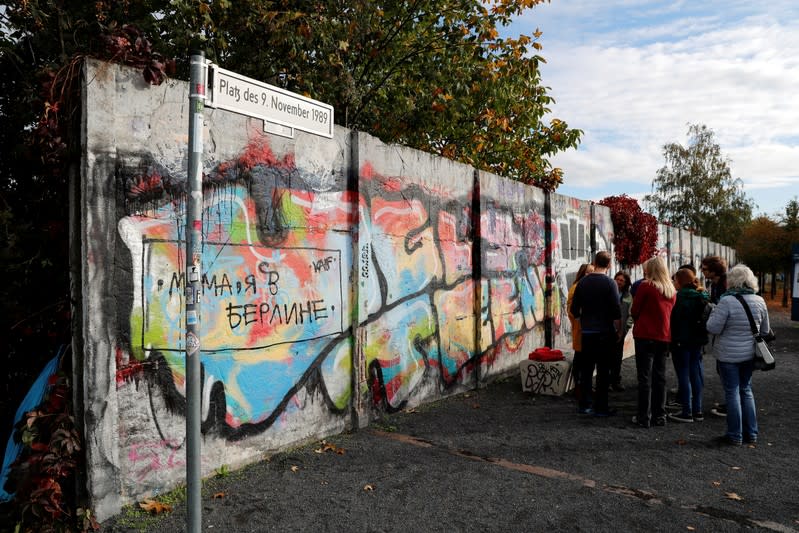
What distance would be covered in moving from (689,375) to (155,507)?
18.9ft

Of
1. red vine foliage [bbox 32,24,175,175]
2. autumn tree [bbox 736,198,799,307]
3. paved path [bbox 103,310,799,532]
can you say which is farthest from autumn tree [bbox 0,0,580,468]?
autumn tree [bbox 736,198,799,307]

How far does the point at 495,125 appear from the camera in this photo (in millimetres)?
13805

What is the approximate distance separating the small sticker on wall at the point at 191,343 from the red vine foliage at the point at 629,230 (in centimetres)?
1257

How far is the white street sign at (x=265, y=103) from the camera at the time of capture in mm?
3105

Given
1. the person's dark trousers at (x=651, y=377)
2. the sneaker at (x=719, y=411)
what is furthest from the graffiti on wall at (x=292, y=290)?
the sneaker at (x=719, y=411)

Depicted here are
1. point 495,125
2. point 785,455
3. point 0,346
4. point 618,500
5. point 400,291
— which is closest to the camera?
point 618,500

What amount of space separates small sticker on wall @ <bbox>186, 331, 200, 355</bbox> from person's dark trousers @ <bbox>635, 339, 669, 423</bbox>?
5.17 metres

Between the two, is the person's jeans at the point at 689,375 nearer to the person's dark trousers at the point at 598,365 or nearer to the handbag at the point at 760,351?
the person's dark trousers at the point at 598,365

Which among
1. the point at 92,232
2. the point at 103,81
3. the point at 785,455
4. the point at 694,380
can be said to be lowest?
the point at 785,455

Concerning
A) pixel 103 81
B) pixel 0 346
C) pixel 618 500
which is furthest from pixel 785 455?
pixel 0 346

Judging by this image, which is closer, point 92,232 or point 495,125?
point 92,232

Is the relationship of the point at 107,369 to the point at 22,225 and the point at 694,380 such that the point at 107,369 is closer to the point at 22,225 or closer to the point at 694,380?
the point at 22,225

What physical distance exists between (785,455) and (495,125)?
973 cm

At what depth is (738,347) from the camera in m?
5.85
